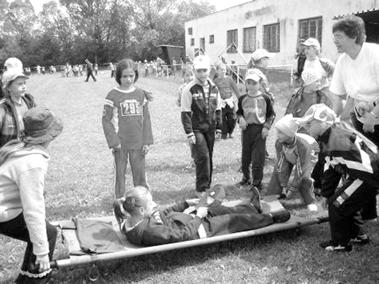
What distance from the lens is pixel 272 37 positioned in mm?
Result: 24844

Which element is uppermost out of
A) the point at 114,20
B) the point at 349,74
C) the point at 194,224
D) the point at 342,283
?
the point at 114,20

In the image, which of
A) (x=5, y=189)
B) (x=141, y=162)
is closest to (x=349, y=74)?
(x=141, y=162)

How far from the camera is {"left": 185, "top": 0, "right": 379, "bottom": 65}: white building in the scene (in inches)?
693

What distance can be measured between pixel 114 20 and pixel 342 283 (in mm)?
71750

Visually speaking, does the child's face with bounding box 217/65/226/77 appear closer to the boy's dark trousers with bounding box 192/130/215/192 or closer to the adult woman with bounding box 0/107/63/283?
the boy's dark trousers with bounding box 192/130/215/192

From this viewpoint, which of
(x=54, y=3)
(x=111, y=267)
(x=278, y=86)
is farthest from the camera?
(x=54, y=3)

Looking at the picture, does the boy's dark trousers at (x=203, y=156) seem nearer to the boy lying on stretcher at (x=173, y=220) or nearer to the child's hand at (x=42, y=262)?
the boy lying on stretcher at (x=173, y=220)

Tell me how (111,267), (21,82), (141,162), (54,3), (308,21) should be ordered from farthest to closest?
(54,3), (308,21), (141,162), (21,82), (111,267)

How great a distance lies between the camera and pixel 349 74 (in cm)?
470

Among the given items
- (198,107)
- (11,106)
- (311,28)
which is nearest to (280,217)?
(198,107)

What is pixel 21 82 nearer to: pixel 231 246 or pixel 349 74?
pixel 231 246

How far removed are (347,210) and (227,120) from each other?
5.98m

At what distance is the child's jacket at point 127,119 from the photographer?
5.30m

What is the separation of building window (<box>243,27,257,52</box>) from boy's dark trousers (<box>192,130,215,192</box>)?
22.2 metres
